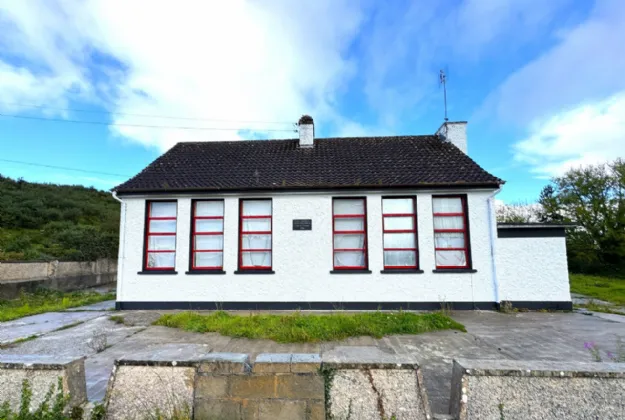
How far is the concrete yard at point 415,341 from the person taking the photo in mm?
4863

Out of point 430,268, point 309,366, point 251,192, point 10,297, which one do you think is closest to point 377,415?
point 309,366

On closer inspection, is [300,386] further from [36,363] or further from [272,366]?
[36,363]

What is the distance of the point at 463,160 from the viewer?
10477mm

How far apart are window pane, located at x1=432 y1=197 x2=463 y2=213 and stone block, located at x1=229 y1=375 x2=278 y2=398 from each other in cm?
819

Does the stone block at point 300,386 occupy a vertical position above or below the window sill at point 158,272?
below

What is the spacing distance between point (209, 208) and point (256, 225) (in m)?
1.63

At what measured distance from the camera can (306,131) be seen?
40.3ft

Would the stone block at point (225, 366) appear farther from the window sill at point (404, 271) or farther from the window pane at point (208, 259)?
the window pane at point (208, 259)

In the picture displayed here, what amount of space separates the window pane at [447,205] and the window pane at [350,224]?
229cm

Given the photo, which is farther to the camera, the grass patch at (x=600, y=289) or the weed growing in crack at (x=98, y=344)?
the grass patch at (x=600, y=289)

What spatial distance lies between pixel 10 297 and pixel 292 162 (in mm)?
11239

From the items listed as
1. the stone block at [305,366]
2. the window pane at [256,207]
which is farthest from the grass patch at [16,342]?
the stone block at [305,366]

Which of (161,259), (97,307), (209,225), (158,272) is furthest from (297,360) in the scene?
(97,307)

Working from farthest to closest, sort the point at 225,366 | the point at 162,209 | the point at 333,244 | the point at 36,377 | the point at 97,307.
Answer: the point at 97,307
the point at 162,209
the point at 333,244
the point at 36,377
the point at 225,366
